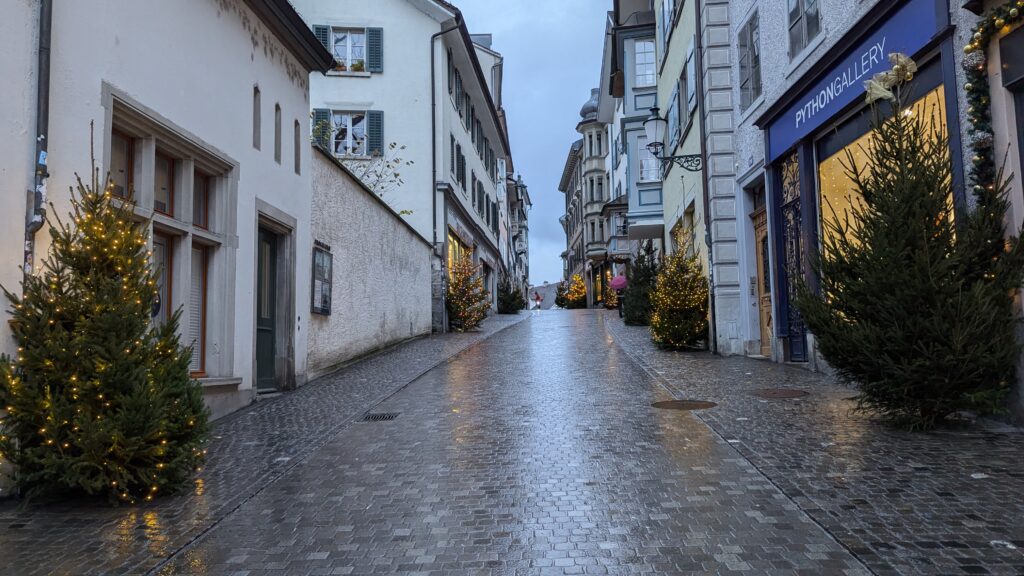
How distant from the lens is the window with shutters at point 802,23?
35.2 ft

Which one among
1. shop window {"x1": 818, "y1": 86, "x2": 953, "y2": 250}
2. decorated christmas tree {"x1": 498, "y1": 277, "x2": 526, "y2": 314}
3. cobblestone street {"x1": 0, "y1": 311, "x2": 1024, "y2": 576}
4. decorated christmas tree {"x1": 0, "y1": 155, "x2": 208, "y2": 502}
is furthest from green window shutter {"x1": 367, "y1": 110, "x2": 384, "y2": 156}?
decorated christmas tree {"x1": 0, "y1": 155, "x2": 208, "y2": 502}

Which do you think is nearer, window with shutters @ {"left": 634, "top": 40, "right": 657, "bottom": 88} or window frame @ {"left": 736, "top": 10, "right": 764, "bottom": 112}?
window frame @ {"left": 736, "top": 10, "right": 764, "bottom": 112}

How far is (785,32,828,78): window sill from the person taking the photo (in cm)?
1038

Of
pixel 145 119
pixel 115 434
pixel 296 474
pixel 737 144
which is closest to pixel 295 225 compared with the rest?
pixel 145 119

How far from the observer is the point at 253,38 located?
9.52 m

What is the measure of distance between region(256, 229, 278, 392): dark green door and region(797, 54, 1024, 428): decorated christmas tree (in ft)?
22.3

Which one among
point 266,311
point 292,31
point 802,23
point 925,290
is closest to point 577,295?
point 802,23

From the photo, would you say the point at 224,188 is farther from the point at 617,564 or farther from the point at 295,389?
the point at 617,564

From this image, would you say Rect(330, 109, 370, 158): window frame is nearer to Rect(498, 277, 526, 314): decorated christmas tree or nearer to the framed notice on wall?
the framed notice on wall

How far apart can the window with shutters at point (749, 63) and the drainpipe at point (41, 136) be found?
1060cm

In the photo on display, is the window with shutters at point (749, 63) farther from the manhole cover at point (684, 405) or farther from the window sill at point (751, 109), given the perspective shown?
the manhole cover at point (684, 405)

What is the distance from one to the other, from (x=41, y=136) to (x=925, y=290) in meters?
6.39

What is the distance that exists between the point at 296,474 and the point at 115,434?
139 cm

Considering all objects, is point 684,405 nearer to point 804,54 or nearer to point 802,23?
point 804,54
